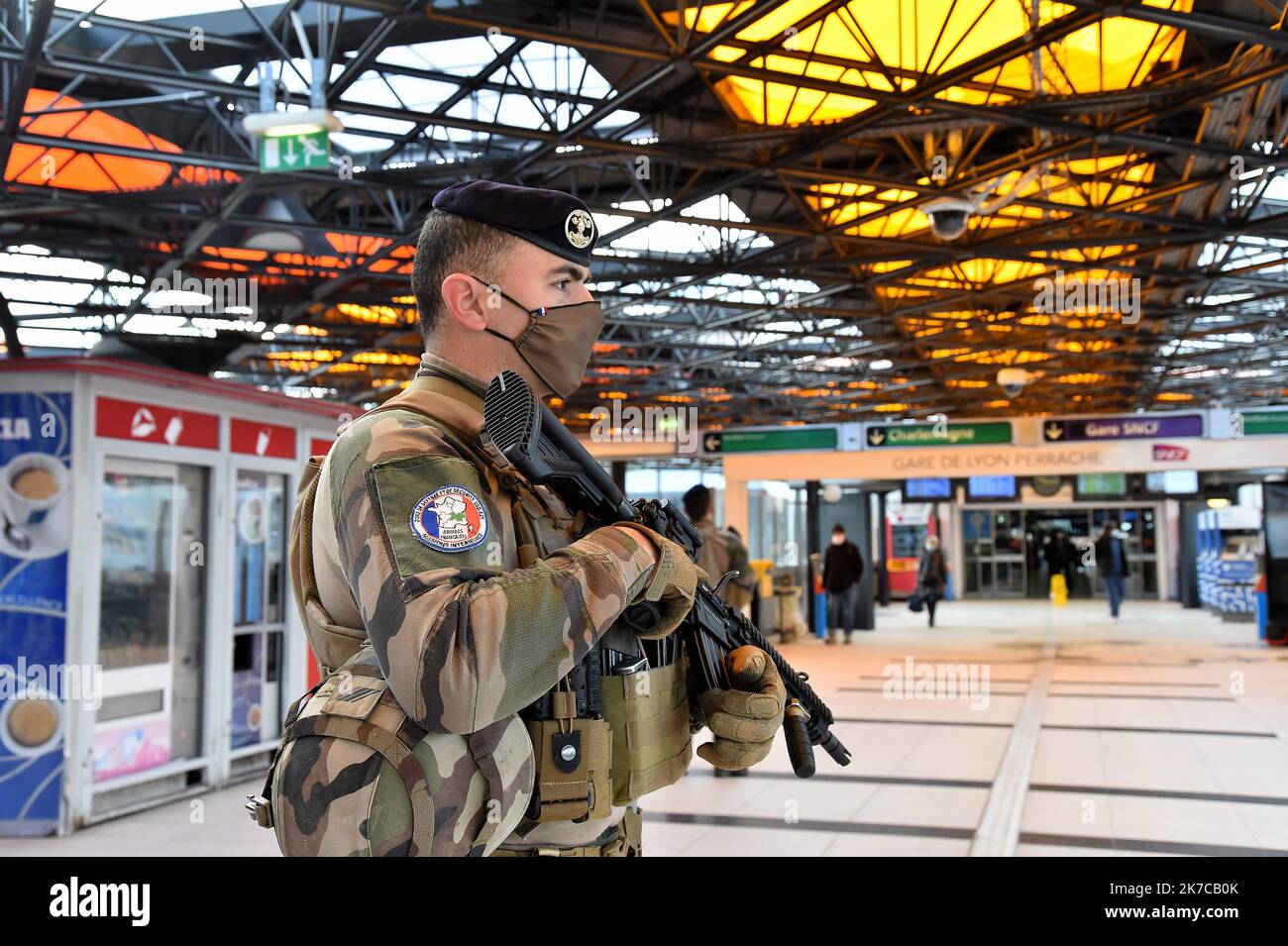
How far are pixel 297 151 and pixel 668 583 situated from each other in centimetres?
798

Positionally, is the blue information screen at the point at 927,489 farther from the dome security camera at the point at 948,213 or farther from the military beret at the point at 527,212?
the military beret at the point at 527,212

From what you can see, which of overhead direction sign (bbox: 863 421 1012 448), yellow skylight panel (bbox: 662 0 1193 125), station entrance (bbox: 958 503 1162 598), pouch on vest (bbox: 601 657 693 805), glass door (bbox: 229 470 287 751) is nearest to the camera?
pouch on vest (bbox: 601 657 693 805)

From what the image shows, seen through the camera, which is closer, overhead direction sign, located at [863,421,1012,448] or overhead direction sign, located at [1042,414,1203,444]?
overhead direction sign, located at [1042,414,1203,444]

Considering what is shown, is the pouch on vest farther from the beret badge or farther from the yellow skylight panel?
the yellow skylight panel

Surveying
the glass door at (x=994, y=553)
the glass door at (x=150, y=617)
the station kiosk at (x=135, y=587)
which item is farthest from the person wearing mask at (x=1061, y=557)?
the glass door at (x=150, y=617)

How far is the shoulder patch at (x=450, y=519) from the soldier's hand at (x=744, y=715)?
54 cm

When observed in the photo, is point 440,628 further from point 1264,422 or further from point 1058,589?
point 1058,589

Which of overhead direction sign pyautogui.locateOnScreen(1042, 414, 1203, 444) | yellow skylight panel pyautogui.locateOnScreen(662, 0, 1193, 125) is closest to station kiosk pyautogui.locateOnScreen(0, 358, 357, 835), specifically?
yellow skylight panel pyautogui.locateOnScreen(662, 0, 1193, 125)

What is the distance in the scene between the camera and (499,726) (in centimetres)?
133

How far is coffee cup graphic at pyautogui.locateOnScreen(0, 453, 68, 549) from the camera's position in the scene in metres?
5.98

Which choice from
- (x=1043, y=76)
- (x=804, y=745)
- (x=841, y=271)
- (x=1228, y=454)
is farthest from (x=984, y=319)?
(x=804, y=745)

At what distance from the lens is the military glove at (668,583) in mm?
1396

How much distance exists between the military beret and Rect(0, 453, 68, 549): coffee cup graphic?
210 inches

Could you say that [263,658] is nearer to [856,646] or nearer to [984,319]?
[856,646]
